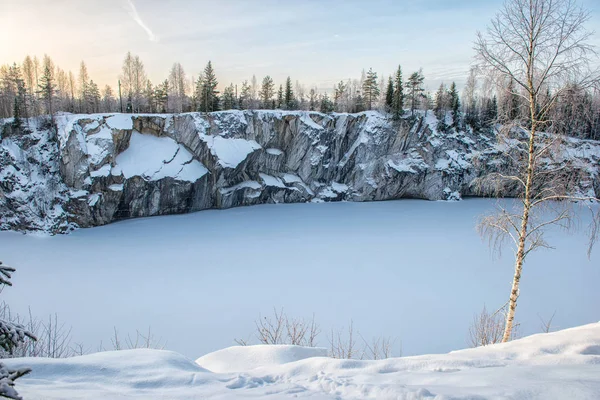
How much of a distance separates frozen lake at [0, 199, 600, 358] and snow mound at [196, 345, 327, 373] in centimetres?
439

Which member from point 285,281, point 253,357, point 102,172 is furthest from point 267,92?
point 253,357

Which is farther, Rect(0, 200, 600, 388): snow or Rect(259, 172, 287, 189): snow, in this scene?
Rect(259, 172, 287, 189): snow

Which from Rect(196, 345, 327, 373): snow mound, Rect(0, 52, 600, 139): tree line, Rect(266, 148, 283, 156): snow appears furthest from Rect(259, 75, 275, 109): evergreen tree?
Rect(196, 345, 327, 373): snow mound

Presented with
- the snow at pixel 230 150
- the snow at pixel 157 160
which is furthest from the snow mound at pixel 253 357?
the snow at pixel 230 150

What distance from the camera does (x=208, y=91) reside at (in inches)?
1208

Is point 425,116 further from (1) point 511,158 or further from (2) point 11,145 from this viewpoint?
(2) point 11,145

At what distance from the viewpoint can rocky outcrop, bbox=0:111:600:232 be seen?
21733mm

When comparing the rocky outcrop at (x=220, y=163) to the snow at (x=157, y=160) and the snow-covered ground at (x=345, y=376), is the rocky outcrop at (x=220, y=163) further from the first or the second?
the snow-covered ground at (x=345, y=376)

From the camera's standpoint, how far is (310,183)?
31.7 meters

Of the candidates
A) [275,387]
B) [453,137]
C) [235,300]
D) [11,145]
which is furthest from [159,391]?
[453,137]

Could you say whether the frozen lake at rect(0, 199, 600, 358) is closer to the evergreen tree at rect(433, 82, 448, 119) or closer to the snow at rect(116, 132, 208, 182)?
the snow at rect(116, 132, 208, 182)

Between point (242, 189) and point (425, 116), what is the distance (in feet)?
70.9

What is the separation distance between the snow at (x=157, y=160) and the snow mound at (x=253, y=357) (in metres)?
22.4

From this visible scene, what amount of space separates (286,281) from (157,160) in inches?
692
